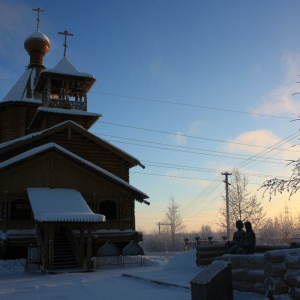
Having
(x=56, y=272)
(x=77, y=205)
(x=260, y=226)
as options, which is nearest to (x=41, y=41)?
(x=77, y=205)

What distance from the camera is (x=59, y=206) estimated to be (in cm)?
2044

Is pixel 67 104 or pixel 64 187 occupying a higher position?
pixel 67 104

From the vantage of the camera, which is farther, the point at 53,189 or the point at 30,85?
the point at 30,85

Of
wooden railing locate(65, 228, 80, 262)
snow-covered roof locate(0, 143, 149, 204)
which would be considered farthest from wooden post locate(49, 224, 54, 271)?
snow-covered roof locate(0, 143, 149, 204)

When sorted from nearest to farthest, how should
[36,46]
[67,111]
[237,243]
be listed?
1. [237,243]
2. [67,111]
3. [36,46]

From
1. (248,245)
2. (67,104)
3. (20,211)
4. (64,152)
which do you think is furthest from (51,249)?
(67,104)

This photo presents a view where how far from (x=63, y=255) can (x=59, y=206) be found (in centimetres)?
240

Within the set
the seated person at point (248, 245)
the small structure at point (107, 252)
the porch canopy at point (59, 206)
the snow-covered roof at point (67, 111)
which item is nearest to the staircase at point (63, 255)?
the small structure at point (107, 252)

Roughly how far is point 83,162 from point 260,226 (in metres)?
30.9

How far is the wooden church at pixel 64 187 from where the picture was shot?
1998 centimetres

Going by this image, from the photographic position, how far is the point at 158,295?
10320mm

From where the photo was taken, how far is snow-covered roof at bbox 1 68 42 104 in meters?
36.0

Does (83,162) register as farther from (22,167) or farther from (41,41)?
(41,41)

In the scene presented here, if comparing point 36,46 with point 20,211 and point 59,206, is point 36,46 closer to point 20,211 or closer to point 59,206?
point 20,211
